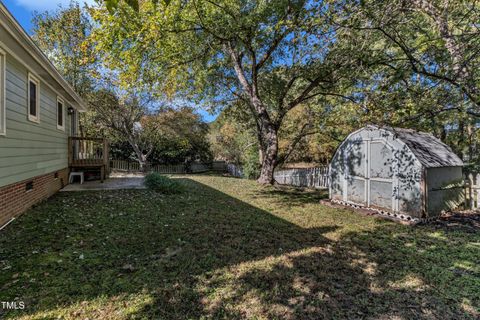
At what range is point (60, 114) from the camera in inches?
331

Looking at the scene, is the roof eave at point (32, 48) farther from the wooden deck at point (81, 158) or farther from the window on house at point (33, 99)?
the wooden deck at point (81, 158)

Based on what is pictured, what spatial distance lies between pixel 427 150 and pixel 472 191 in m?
2.09

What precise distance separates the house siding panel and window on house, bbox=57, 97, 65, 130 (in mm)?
675

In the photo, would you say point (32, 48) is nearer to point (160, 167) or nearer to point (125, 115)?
point (125, 115)

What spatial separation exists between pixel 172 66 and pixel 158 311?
346 inches

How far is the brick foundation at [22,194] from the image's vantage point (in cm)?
441

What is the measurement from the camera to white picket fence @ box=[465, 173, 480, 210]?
6.85m

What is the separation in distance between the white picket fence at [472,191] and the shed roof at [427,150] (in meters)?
0.65

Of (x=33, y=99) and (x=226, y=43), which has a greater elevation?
(x=226, y=43)

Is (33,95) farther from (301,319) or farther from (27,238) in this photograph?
(301,319)

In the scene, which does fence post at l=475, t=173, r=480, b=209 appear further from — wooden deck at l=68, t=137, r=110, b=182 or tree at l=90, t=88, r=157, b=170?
tree at l=90, t=88, r=157, b=170

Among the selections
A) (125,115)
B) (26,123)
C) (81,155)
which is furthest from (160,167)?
(26,123)

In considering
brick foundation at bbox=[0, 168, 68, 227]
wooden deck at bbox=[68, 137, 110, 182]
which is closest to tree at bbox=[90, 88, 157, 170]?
wooden deck at bbox=[68, 137, 110, 182]

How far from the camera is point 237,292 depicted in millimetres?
2689
